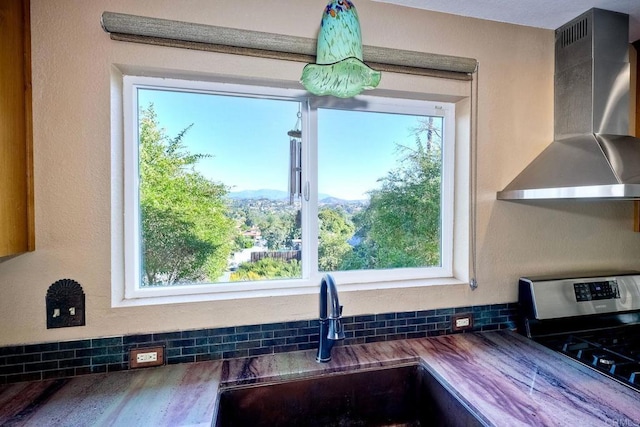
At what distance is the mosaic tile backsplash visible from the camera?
3.45ft

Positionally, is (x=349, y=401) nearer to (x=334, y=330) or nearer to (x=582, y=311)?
(x=334, y=330)

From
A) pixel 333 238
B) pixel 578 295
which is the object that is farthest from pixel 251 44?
pixel 578 295

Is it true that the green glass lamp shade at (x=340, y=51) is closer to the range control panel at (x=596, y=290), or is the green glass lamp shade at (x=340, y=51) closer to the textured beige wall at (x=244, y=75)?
the textured beige wall at (x=244, y=75)

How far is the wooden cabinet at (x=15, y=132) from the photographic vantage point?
35.7 inches

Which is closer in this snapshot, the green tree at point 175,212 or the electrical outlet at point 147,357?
the electrical outlet at point 147,357

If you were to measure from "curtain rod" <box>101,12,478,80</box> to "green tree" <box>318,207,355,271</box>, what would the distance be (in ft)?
2.23

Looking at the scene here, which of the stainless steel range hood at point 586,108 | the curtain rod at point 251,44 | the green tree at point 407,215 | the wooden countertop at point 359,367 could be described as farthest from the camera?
the green tree at point 407,215

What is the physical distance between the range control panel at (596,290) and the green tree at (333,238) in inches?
43.2

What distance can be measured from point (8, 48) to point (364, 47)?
3.97 feet

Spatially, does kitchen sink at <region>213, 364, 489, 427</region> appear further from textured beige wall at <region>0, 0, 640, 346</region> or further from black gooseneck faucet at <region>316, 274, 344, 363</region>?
textured beige wall at <region>0, 0, 640, 346</region>

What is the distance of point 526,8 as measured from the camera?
1357 millimetres

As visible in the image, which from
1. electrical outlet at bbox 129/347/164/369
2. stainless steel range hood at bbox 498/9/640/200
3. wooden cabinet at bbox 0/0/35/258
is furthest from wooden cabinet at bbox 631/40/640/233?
wooden cabinet at bbox 0/0/35/258

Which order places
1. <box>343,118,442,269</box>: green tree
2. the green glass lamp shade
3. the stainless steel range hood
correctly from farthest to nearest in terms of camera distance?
<box>343,118,442,269</box>: green tree < the stainless steel range hood < the green glass lamp shade

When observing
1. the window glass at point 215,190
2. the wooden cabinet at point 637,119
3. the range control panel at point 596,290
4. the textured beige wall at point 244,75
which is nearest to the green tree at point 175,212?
the window glass at point 215,190
